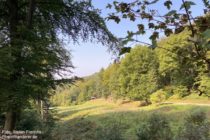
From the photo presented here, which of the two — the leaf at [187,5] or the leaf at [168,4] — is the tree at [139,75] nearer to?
the leaf at [168,4]

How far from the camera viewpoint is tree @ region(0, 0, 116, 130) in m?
6.43

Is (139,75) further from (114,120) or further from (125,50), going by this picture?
(125,50)

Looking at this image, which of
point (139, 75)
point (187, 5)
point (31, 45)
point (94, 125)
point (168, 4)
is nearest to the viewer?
point (187, 5)

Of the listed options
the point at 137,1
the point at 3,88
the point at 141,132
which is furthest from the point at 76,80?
the point at 137,1

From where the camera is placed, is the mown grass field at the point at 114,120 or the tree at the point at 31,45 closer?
the tree at the point at 31,45

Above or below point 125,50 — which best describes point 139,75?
above

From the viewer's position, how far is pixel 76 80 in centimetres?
740

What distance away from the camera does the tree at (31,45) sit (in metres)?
6.43

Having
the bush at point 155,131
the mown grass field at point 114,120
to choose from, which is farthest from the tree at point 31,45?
the mown grass field at point 114,120

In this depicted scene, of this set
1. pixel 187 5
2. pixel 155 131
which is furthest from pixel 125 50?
pixel 155 131

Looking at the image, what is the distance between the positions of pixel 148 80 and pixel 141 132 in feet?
157

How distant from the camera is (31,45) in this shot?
6523mm

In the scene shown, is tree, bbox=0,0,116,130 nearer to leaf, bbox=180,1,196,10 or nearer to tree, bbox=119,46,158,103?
leaf, bbox=180,1,196,10

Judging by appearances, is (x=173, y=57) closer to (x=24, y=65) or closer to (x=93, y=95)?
(x=24, y=65)
